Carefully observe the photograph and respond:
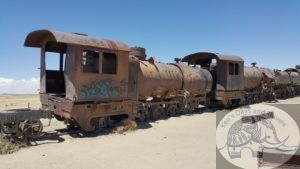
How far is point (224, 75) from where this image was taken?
73.9 feet

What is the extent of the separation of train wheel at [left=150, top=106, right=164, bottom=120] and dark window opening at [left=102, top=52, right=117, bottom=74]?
433cm

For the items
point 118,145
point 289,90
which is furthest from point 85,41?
point 289,90

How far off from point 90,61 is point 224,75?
11.9 m

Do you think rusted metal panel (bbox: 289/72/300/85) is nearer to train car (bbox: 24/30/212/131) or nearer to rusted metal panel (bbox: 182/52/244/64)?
rusted metal panel (bbox: 182/52/244/64)

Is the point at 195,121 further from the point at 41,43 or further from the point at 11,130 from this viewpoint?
the point at 11,130

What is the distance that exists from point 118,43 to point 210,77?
9978 millimetres

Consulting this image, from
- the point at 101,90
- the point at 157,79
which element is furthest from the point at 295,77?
the point at 101,90

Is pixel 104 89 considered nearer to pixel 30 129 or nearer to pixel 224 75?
pixel 30 129

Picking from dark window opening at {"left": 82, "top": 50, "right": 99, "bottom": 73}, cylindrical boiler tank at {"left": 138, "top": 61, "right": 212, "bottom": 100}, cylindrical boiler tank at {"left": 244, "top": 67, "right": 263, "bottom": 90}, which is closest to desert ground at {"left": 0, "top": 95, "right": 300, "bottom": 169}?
dark window opening at {"left": 82, "top": 50, "right": 99, "bottom": 73}

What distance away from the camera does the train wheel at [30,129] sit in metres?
10.5

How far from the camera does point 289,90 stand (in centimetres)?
3788

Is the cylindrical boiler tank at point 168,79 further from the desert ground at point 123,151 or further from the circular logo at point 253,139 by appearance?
the circular logo at point 253,139

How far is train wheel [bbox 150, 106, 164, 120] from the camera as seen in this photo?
1717 centimetres

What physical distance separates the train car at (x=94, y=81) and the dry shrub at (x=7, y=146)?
8.02 feet
